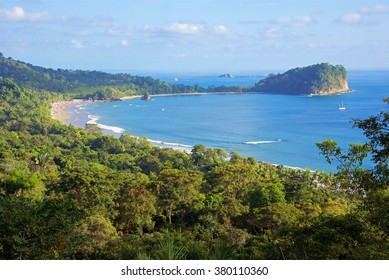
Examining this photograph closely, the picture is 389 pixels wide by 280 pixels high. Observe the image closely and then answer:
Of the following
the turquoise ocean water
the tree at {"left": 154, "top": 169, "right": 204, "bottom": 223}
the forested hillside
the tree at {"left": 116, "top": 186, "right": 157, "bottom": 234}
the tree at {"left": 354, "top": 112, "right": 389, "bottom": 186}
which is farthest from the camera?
the turquoise ocean water

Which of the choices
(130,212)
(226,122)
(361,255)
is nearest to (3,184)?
(130,212)

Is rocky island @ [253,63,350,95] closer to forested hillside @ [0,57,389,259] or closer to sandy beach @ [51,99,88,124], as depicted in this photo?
sandy beach @ [51,99,88,124]

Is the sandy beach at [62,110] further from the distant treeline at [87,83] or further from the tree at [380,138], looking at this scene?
the tree at [380,138]

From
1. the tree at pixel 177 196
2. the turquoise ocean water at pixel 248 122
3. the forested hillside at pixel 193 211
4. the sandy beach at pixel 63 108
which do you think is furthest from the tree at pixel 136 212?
the sandy beach at pixel 63 108

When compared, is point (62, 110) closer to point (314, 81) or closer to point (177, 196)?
point (314, 81)

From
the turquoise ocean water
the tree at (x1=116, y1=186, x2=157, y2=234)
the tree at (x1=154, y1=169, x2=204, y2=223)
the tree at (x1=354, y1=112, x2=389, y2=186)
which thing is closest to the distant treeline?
the turquoise ocean water

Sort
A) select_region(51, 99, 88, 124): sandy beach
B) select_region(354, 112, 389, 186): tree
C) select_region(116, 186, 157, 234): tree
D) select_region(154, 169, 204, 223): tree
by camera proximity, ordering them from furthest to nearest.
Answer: select_region(51, 99, 88, 124): sandy beach, select_region(154, 169, 204, 223): tree, select_region(116, 186, 157, 234): tree, select_region(354, 112, 389, 186): tree

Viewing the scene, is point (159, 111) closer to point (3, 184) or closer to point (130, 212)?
point (3, 184)
